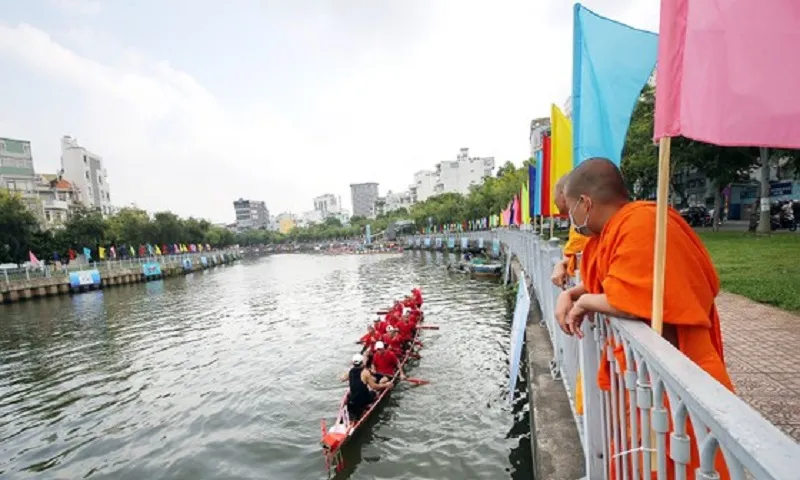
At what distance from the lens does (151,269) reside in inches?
1860

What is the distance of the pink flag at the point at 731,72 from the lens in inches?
66.6

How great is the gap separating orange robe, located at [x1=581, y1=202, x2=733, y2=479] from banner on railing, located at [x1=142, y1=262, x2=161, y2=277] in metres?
52.0

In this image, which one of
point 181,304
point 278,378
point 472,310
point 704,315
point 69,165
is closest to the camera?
point 704,315

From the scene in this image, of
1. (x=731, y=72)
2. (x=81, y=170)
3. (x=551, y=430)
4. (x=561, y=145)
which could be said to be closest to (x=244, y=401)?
(x=551, y=430)

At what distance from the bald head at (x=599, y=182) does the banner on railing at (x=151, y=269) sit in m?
51.7

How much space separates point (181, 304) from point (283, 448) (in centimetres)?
2213

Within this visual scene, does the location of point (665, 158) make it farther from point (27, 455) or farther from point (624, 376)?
point (27, 455)

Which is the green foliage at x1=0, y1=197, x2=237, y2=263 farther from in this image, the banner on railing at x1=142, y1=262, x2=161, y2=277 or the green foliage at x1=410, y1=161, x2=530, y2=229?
the green foliage at x1=410, y1=161, x2=530, y2=229

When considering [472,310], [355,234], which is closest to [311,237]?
[355,234]

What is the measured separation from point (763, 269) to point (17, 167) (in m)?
77.0

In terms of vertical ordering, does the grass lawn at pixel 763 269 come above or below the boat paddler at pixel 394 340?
above

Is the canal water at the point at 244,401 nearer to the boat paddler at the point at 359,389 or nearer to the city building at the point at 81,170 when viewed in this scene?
the boat paddler at the point at 359,389

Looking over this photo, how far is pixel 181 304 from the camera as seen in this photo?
1075 inches

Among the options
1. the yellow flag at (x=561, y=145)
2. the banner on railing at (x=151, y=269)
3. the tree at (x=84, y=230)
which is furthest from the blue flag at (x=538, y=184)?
the tree at (x=84, y=230)
